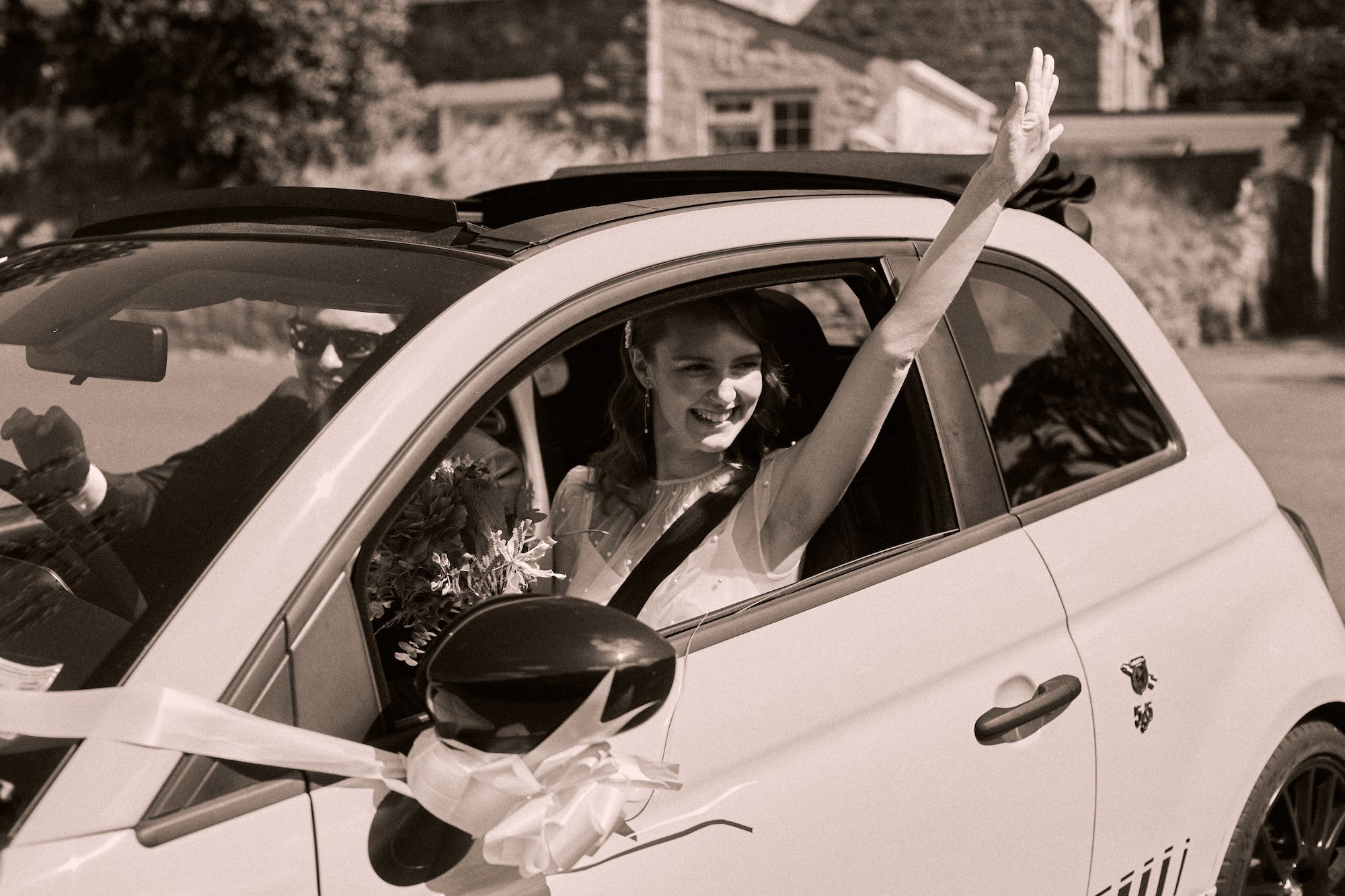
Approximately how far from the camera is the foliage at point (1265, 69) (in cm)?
2311

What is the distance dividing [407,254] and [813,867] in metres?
0.99

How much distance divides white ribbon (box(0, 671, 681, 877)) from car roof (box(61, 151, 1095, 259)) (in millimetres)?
691

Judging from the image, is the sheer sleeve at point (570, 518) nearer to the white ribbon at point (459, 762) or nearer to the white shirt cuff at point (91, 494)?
the white shirt cuff at point (91, 494)

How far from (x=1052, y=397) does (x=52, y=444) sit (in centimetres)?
192

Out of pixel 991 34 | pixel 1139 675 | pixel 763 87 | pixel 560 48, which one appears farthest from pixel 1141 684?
pixel 991 34

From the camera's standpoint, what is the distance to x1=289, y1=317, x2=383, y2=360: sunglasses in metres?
2.02

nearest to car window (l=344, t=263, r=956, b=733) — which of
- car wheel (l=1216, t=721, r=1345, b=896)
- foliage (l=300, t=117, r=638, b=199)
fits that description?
car wheel (l=1216, t=721, r=1345, b=896)

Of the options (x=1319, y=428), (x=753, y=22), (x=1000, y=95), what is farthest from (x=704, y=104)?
(x=1319, y=428)

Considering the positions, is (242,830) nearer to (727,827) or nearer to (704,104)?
(727,827)

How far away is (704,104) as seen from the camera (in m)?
18.5

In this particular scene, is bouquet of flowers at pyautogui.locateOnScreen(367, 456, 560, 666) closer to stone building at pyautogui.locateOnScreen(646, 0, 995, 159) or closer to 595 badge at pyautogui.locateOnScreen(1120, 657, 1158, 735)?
595 badge at pyautogui.locateOnScreen(1120, 657, 1158, 735)

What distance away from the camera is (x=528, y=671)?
1.54 m

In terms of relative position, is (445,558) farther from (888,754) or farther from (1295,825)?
(1295,825)

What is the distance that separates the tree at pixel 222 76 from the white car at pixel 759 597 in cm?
1254
